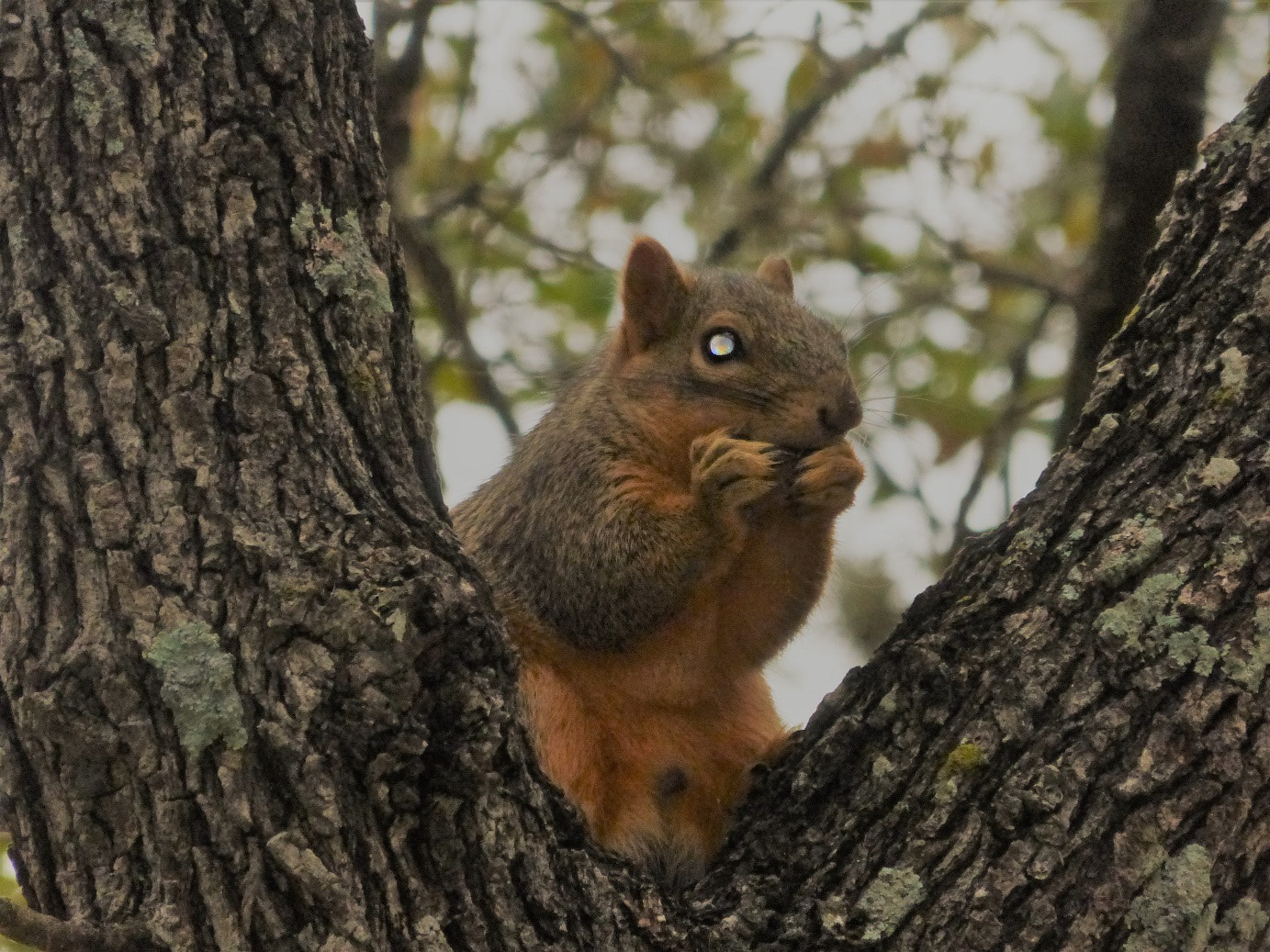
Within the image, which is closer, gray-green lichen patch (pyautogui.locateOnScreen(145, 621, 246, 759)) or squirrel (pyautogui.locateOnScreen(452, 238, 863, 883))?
gray-green lichen patch (pyautogui.locateOnScreen(145, 621, 246, 759))

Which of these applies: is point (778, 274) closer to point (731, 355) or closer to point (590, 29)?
point (731, 355)

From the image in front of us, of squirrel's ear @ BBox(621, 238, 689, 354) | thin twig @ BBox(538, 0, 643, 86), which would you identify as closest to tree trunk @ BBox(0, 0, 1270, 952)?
squirrel's ear @ BBox(621, 238, 689, 354)

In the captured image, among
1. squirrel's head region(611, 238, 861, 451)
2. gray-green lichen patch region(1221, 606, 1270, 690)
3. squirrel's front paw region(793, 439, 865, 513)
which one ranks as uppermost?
squirrel's head region(611, 238, 861, 451)

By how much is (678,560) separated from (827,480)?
340 millimetres

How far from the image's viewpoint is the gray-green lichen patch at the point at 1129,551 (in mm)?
2279

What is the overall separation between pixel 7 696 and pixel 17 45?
944 millimetres

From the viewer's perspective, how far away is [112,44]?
7.45 feet

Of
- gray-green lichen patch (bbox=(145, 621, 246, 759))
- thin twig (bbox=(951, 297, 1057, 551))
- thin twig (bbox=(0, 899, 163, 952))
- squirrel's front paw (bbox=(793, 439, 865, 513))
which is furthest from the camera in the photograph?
thin twig (bbox=(951, 297, 1057, 551))

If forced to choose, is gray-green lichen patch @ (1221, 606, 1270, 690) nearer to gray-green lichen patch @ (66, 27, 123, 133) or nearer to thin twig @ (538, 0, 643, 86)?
gray-green lichen patch @ (66, 27, 123, 133)

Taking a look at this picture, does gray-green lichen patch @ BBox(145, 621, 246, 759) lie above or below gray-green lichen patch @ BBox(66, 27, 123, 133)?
below

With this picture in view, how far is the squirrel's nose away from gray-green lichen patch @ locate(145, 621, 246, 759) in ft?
5.25

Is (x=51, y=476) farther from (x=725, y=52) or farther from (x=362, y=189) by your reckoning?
(x=725, y=52)

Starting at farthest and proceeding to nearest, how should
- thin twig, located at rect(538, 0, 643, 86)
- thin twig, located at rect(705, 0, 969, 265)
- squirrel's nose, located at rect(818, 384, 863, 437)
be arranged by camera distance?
thin twig, located at rect(705, 0, 969, 265) < thin twig, located at rect(538, 0, 643, 86) < squirrel's nose, located at rect(818, 384, 863, 437)

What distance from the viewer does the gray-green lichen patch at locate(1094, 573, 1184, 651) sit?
2.23 metres
